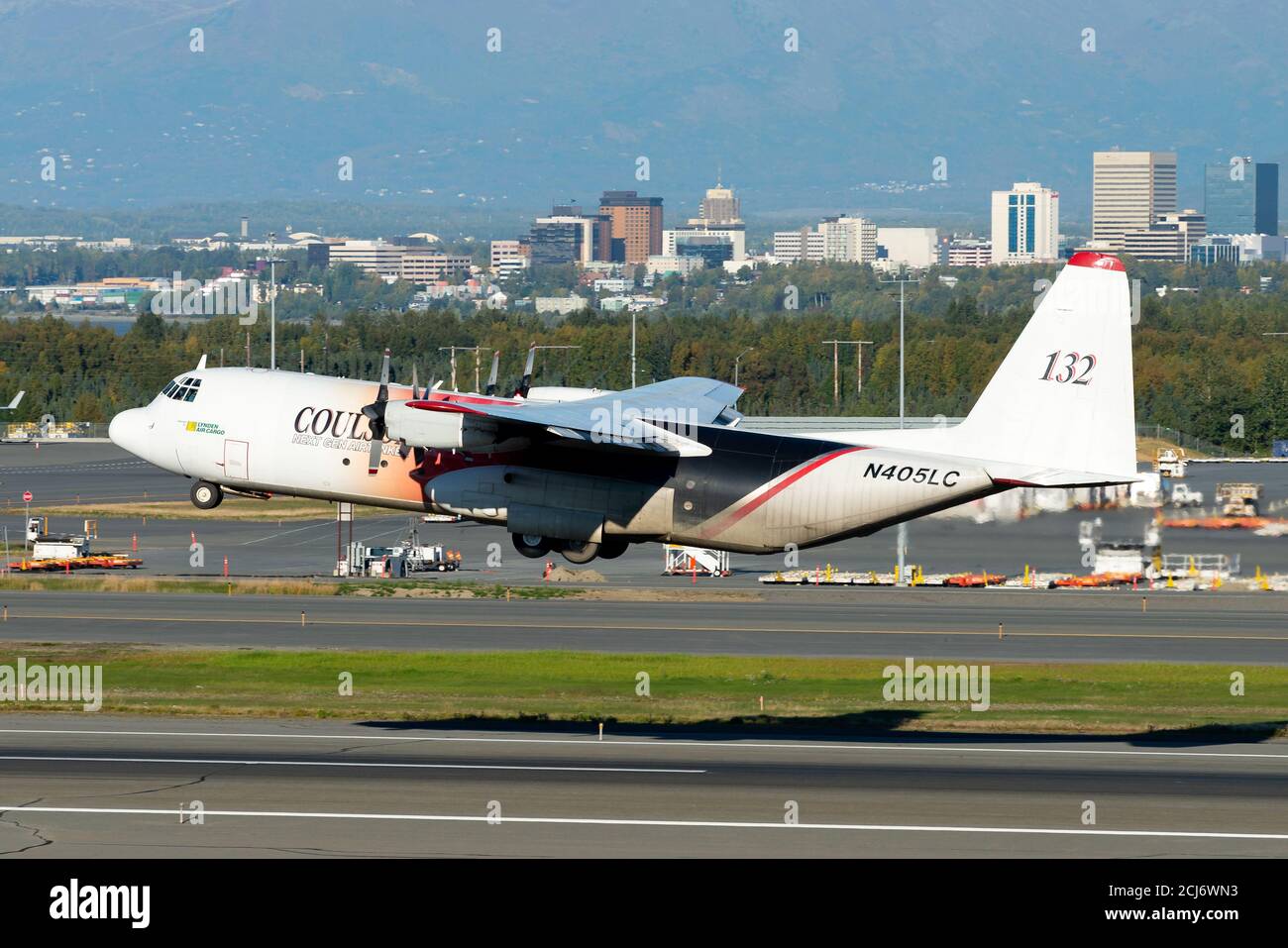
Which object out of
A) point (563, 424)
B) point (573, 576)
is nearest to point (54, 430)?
point (573, 576)

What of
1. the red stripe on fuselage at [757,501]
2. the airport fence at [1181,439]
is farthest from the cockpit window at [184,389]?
the airport fence at [1181,439]

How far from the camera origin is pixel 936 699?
190 ft

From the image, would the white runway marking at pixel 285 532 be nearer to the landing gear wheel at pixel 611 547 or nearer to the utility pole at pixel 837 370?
the utility pole at pixel 837 370

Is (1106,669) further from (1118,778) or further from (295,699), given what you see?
(295,699)

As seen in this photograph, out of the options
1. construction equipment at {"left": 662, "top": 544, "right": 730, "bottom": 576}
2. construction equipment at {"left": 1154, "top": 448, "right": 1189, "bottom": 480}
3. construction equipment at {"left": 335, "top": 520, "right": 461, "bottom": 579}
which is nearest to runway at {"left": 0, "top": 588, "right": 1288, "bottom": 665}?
construction equipment at {"left": 662, "top": 544, "right": 730, "bottom": 576}

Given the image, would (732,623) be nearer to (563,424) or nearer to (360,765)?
(360,765)

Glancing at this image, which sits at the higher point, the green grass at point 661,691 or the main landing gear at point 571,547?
the main landing gear at point 571,547

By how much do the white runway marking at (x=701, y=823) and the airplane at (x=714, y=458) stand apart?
21.0 ft

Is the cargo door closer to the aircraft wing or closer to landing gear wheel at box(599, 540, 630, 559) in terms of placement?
the aircraft wing

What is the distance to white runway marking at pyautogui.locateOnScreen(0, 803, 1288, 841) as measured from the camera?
35562 millimetres

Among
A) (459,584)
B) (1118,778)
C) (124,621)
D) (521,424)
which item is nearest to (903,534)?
(459,584)

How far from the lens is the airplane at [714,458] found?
128ft

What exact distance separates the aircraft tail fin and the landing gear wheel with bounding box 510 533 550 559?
10.7m
